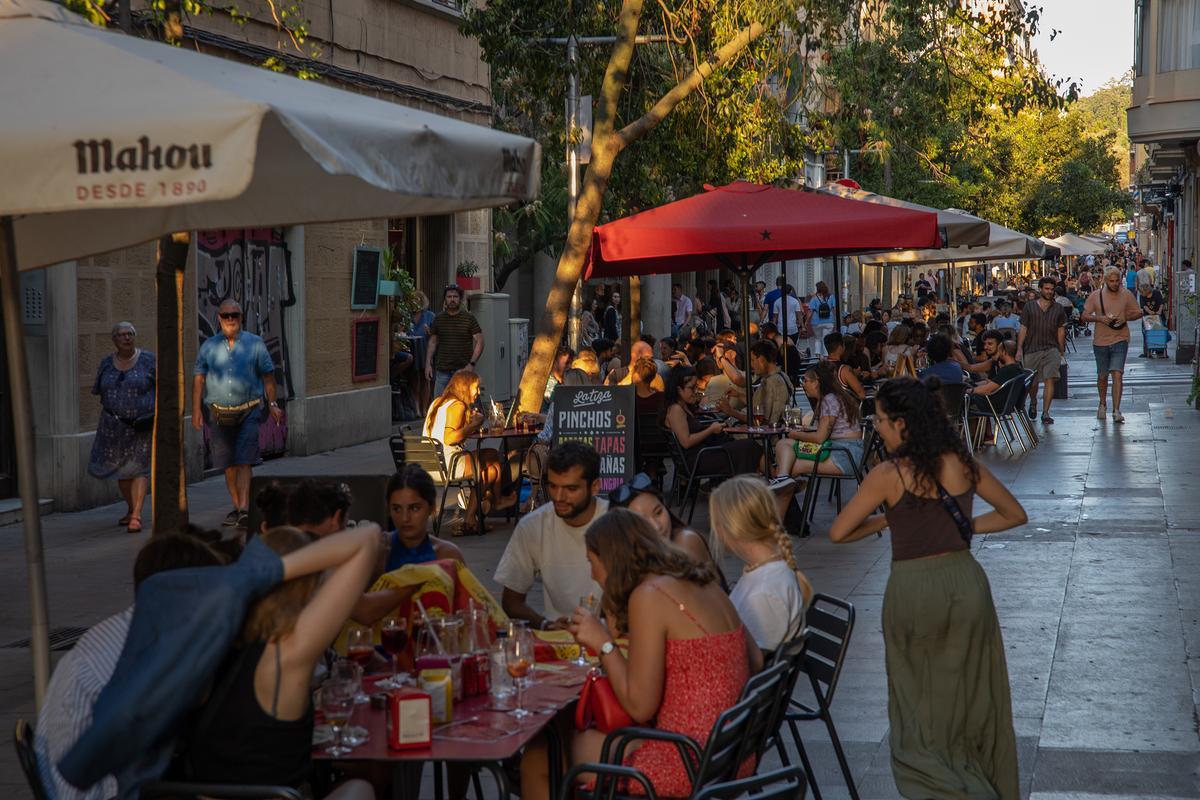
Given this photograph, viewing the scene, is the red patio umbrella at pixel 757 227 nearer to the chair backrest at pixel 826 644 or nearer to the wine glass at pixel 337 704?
the chair backrest at pixel 826 644

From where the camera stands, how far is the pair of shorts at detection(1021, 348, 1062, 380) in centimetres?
2086

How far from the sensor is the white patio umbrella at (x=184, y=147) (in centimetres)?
392

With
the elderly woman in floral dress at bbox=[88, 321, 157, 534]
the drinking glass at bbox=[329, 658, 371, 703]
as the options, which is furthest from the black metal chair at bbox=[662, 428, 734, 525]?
the drinking glass at bbox=[329, 658, 371, 703]

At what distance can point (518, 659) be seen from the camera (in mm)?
4902

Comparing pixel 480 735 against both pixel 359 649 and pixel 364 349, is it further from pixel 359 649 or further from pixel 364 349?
pixel 364 349

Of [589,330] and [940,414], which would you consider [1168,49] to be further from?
→ [940,414]

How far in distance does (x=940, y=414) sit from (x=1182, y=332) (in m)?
27.3

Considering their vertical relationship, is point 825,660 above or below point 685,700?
below

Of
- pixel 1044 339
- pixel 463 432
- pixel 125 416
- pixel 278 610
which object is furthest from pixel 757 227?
pixel 1044 339

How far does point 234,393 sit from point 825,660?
26.0ft

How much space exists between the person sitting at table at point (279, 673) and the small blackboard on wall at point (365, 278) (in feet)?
49.7

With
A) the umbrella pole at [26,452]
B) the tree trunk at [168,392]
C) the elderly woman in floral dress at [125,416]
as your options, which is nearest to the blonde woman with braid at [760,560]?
the umbrella pole at [26,452]

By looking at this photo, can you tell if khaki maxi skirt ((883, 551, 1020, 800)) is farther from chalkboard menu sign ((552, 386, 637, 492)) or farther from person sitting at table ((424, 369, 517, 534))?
person sitting at table ((424, 369, 517, 534))

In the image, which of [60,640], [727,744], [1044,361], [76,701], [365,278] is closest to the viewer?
[76,701]
